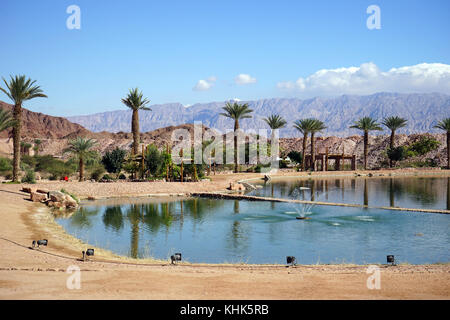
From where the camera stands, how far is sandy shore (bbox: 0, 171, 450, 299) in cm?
1043

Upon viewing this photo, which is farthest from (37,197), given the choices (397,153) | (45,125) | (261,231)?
(45,125)

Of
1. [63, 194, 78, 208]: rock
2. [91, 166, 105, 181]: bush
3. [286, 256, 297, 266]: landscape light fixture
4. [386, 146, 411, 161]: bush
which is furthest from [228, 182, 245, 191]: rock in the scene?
[386, 146, 411, 161]: bush

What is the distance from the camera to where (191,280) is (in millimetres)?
11891

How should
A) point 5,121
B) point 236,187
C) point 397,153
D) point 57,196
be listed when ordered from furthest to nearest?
1. point 397,153
2. point 236,187
3. point 5,121
4. point 57,196

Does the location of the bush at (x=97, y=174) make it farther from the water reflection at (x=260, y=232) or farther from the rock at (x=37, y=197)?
the rock at (x=37, y=197)

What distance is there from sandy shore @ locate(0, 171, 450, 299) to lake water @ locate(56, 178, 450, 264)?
2.30m

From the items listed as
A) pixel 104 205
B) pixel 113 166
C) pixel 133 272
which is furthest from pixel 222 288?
pixel 113 166

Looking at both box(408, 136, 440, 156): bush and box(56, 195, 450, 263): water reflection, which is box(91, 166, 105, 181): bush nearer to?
box(56, 195, 450, 263): water reflection

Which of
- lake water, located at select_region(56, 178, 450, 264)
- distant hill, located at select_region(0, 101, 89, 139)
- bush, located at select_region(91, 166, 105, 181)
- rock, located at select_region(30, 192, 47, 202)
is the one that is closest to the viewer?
lake water, located at select_region(56, 178, 450, 264)

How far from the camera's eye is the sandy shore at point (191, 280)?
10.4 meters

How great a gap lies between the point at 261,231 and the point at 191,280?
32.4 ft

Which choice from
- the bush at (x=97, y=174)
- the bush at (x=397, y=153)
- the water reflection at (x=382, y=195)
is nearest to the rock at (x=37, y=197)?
the bush at (x=97, y=174)

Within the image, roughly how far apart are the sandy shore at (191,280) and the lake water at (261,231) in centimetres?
230

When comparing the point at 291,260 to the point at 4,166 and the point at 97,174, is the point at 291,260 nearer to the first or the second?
the point at 97,174
